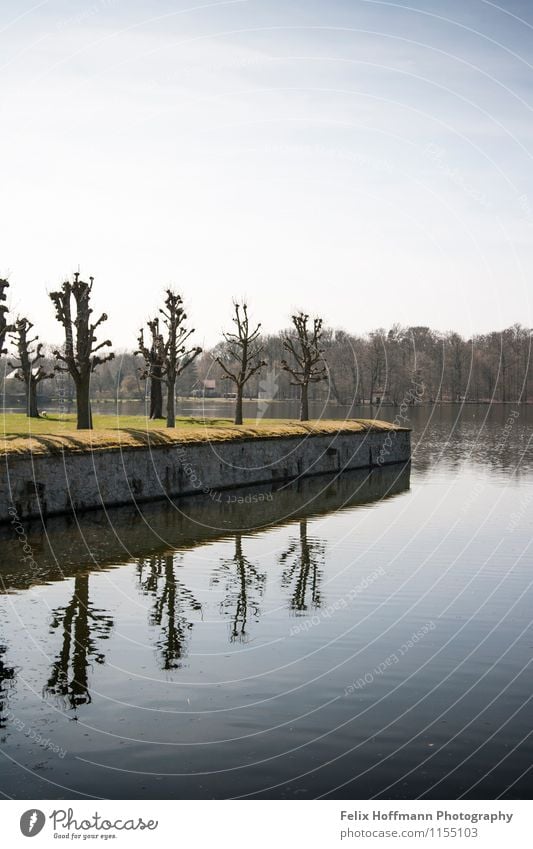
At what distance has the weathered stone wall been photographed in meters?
35.7

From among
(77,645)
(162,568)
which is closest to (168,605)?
(77,645)

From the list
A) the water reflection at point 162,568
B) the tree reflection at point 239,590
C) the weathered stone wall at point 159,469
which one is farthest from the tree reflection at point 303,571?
the weathered stone wall at point 159,469

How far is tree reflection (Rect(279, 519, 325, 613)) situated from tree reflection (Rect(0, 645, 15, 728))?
7.14 m

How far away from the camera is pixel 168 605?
888 inches

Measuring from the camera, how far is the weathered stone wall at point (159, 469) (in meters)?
35.7

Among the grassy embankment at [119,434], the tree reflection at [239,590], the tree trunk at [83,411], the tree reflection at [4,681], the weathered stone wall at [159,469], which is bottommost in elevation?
the tree reflection at [239,590]

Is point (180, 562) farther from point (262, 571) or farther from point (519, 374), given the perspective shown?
point (519, 374)

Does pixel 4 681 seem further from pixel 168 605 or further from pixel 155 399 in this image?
pixel 155 399

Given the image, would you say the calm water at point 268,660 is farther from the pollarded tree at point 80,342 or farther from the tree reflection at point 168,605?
the pollarded tree at point 80,342

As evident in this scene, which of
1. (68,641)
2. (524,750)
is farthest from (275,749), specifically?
(68,641)

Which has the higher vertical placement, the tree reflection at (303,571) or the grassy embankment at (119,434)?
the grassy embankment at (119,434)

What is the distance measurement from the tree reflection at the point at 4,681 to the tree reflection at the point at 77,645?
0.66 metres
